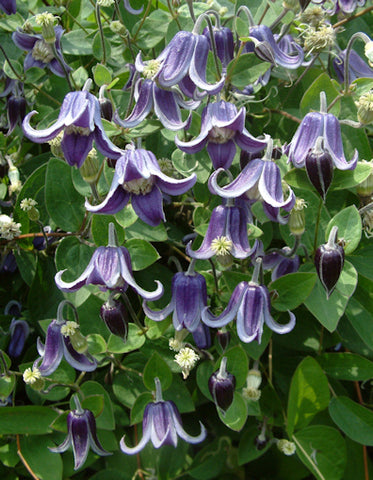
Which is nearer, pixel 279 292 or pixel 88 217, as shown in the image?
pixel 279 292

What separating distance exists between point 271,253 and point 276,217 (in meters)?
0.17

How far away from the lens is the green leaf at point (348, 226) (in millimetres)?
1009

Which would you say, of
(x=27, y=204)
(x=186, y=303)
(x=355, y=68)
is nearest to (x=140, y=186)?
(x=186, y=303)

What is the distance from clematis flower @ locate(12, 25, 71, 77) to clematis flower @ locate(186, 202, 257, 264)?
511 mm

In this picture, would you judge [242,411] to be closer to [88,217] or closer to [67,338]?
[67,338]

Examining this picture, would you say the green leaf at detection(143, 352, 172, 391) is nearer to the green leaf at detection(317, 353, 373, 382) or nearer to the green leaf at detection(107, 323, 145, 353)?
the green leaf at detection(107, 323, 145, 353)

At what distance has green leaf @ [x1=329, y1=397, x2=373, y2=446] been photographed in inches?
44.7

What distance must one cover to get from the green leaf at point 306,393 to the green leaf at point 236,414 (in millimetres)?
121

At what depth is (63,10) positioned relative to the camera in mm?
1253

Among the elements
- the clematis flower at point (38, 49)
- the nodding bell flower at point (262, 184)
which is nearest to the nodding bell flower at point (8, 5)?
the clematis flower at point (38, 49)

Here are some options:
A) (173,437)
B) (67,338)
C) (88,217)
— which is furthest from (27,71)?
(173,437)

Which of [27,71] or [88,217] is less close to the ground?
[27,71]

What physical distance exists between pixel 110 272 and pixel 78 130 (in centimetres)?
24

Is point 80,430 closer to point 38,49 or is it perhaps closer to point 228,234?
point 228,234
